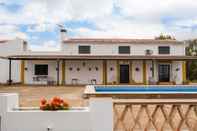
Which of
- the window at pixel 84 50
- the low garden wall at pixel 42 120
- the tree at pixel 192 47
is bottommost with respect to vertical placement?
the low garden wall at pixel 42 120

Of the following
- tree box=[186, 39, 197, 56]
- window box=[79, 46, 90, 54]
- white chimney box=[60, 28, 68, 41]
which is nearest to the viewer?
window box=[79, 46, 90, 54]

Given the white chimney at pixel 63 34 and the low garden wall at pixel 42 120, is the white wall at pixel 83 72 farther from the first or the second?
the low garden wall at pixel 42 120

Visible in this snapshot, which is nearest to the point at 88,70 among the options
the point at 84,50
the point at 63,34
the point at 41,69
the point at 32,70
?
the point at 84,50

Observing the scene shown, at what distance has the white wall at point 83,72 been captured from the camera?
2375 centimetres

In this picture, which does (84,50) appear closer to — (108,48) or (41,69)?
(108,48)

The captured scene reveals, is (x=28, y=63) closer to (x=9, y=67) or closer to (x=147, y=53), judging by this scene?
(x=9, y=67)

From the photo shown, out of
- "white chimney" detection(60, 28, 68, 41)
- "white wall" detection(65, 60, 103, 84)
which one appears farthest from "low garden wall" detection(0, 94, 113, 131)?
"white chimney" detection(60, 28, 68, 41)

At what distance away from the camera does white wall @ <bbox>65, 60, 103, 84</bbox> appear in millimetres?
23750

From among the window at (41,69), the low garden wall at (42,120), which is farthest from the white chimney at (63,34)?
the low garden wall at (42,120)

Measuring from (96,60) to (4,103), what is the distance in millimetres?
18760

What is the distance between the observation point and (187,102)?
476cm

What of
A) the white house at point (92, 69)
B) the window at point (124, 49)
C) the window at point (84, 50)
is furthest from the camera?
the window at point (124, 49)

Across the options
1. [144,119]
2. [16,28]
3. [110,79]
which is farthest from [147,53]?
[144,119]

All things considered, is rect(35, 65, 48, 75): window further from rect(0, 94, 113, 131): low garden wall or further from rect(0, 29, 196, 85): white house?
rect(0, 94, 113, 131): low garden wall
